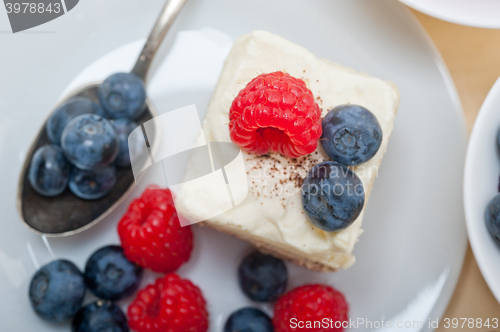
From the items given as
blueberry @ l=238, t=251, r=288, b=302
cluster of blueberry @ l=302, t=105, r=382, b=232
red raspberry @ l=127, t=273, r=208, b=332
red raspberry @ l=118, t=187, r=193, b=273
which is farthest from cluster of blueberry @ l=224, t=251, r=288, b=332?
cluster of blueberry @ l=302, t=105, r=382, b=232

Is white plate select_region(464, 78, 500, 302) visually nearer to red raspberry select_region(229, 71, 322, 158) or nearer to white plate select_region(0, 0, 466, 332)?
white plate select_region(0, 0, 466, 332)

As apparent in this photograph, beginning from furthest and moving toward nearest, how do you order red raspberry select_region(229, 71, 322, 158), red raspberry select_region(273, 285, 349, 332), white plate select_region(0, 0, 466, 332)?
white plate select_region(0, 0, 466, 332)
red raspberry select_region(273, 285, 349, 332)
red raspberry select_region(229, 71, 322, 158)

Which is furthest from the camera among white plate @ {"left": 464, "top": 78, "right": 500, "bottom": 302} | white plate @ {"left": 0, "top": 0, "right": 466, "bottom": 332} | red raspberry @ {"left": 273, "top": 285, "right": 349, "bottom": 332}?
white plate @ {"left": 0, "top": 0, "right": 466, "bottom": 332}

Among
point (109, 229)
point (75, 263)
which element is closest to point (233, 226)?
point (109, 229)

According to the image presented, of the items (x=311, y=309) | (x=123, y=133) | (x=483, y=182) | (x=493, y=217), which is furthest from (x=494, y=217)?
(x=123, y=133)

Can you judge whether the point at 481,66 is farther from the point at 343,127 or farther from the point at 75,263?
the point at 75,263

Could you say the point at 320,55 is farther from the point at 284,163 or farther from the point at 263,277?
the point at 263,277

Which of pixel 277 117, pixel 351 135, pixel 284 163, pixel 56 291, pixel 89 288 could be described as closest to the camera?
pixel 277 117

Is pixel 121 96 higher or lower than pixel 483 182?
higher
